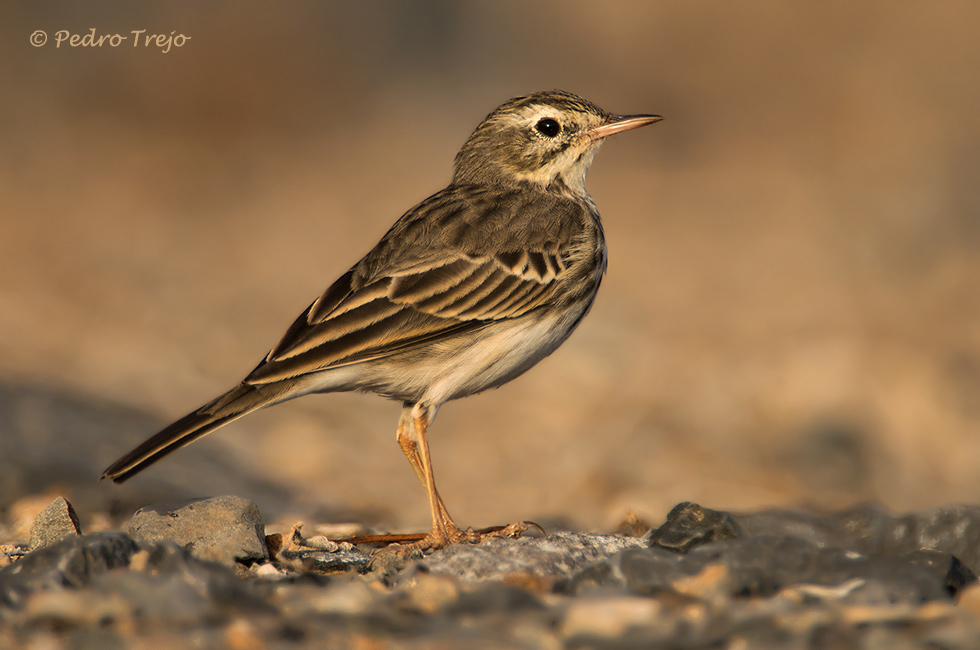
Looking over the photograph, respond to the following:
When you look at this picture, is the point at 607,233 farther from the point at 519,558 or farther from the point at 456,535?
the point at 519,558

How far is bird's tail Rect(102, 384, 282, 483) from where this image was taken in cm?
557

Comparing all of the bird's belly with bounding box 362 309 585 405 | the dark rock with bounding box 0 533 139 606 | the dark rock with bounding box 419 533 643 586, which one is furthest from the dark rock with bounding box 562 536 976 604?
the bird's belly with bounding box 362 309 585 405

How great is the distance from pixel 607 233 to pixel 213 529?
13.9 meters

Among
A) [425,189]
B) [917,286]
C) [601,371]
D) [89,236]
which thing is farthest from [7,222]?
[917,286]

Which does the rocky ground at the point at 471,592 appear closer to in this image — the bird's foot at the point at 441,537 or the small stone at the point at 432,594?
the small stone at the point at 432,594

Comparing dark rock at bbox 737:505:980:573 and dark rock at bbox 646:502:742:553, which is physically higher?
dark rock at bbox 646:502:742:553

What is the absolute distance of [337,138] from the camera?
2400 cm

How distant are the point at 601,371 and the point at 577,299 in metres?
8.15

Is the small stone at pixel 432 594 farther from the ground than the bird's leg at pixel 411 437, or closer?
closer

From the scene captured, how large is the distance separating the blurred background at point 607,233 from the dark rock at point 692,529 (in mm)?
2663

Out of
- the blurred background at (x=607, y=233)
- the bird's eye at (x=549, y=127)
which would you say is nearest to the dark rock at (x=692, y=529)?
the blurred background at (x=607, y=233)

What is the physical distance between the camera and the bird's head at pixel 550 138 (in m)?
7.46

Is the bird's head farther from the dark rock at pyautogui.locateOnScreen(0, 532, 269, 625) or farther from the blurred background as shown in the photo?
the dark rock at pyautogui.locateOnScreen(0, 532, 269, 625)

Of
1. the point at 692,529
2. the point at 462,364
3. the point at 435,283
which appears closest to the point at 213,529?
the point at 462,364
